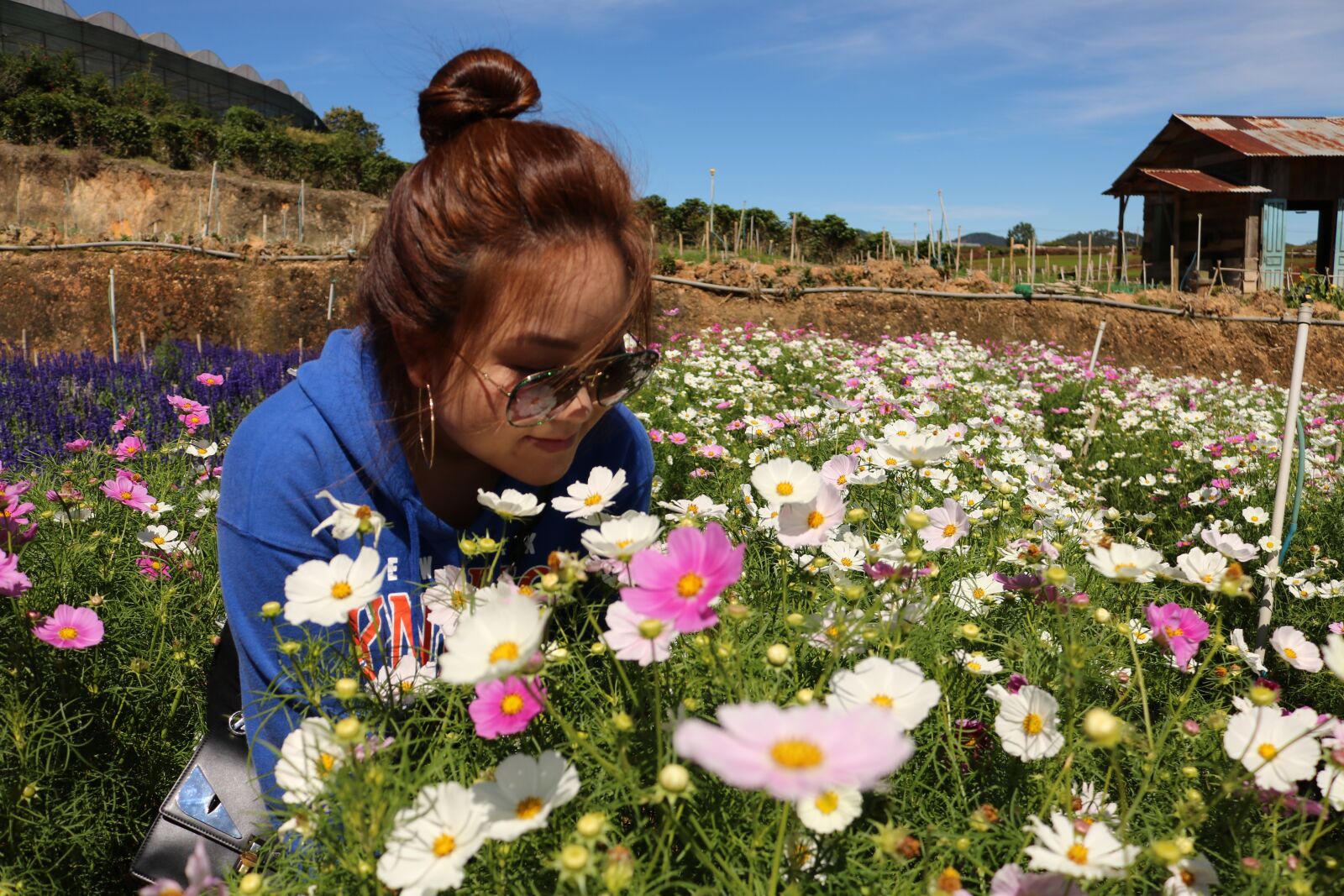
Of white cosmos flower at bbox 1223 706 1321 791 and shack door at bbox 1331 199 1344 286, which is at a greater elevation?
shack door at bbox 1331 199 1344 286

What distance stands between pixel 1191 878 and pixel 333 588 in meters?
0.78

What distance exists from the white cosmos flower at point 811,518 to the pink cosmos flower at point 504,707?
327 mm

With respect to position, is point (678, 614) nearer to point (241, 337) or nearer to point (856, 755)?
point (856, 755)

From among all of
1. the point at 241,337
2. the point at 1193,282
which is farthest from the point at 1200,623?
the point at 1193,282

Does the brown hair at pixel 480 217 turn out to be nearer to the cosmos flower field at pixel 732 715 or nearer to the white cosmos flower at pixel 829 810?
the cosmos flower field at pixel 732 715

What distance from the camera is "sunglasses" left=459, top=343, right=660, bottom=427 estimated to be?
1.28 metres

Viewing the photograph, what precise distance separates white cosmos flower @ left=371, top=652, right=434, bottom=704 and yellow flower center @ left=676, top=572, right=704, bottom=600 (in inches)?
12.3

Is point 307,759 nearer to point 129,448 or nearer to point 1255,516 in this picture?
point 129,448

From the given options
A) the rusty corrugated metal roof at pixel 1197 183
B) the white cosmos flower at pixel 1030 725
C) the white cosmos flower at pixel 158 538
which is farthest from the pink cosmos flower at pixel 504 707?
the rusty corrugated metal roof at pixel 1197 183

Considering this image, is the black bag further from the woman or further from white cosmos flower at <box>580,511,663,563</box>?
white cosmos flower at <box>580,511,663,563</box>

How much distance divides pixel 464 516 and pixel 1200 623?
1238 millimetres

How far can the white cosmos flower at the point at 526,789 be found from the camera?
0.62 metres

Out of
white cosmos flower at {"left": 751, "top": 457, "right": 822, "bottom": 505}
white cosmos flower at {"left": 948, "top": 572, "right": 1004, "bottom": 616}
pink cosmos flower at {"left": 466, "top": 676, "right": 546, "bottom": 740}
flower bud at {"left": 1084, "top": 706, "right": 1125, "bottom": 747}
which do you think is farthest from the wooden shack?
pink cosmos flower at {"left": 466, "top": 676, "right": 546, "bottom": 740}

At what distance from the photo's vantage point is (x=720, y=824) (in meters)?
0.75
